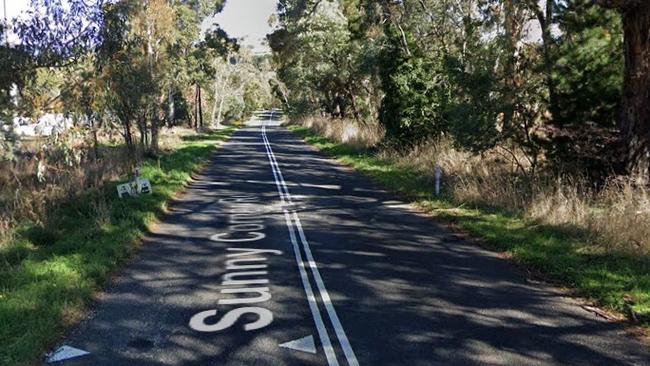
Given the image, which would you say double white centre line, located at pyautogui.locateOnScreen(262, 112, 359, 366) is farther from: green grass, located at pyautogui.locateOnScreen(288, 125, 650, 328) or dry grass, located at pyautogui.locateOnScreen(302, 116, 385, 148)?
dry grass, located at pyautogui.locateOnScreen(302, 116, 385, 148)

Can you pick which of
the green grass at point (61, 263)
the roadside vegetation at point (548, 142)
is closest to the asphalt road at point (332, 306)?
the green grass at point (61, 263)

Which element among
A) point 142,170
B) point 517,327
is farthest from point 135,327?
point 142,170

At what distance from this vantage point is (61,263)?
7.91 meters

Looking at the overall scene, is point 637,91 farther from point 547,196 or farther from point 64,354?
point 64,354

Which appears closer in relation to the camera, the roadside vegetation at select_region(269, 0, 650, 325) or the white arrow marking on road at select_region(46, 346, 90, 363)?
the white arrow marking on road at select_region(46, 346, 90, 363)

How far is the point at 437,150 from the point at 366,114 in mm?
18717

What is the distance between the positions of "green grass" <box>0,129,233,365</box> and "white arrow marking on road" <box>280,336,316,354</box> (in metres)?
2.26

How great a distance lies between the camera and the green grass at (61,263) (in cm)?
570

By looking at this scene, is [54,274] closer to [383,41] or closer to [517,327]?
[517,327]

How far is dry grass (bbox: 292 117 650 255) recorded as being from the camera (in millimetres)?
8289

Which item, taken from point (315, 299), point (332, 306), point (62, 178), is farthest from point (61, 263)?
point (62, 178)

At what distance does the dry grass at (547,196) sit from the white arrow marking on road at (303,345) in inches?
186

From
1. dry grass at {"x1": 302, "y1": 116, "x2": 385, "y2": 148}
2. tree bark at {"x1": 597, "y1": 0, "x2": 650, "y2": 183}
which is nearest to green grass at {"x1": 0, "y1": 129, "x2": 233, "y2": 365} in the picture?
tree bark at {"x1": 597, "y1": 0, "x2": 650, "y2": 183}

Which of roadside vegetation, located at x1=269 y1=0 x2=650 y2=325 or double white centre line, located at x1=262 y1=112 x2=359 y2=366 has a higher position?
roadside vegetation, located at x1=269 y1=0 x2=650 y2=325
